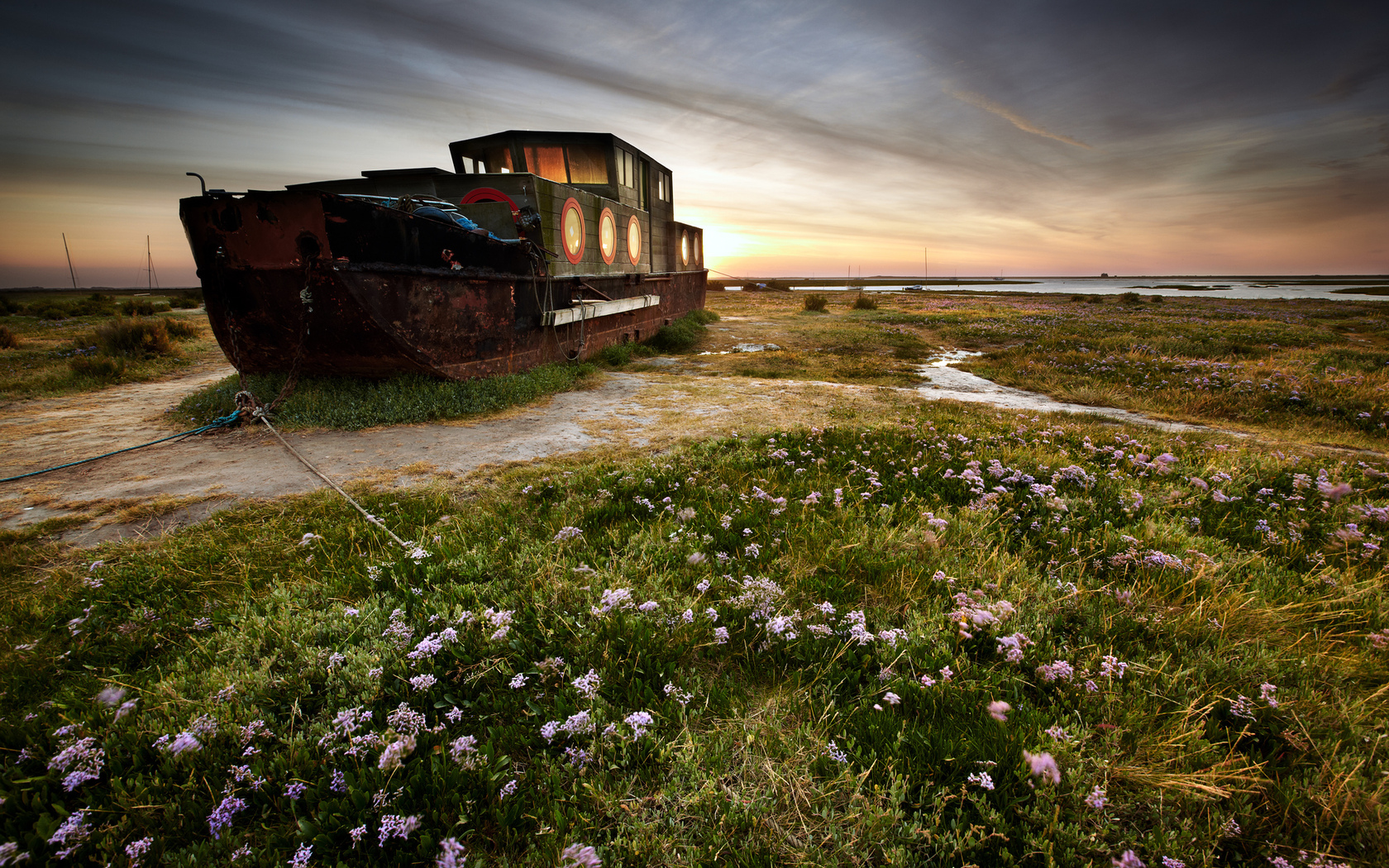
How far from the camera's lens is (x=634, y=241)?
49.0 feet

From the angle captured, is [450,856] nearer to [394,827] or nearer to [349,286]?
[394,827]

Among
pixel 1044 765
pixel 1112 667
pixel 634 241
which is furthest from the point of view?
pixel 634 241

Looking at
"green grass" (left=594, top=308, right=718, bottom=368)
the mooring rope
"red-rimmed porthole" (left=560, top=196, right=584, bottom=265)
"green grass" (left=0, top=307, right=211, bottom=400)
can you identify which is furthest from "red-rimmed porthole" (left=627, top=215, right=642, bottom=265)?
"green grass" (left=0, top=307, right=211, bottom=400)

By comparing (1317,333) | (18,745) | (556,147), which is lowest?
(18,745)

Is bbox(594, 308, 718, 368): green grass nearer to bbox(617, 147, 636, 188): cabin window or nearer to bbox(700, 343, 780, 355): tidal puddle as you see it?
bbox(700, 343, 780, 355): tidal puddle

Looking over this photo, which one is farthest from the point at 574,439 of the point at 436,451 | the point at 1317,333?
the point at 1317,333

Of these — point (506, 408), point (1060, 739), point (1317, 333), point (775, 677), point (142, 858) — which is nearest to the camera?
point (142, 858)

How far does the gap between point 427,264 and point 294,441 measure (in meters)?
3.09

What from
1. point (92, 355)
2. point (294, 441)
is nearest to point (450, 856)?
point (294, 441)

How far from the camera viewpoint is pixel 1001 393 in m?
10.6

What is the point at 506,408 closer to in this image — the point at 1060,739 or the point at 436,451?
the point at 436,451

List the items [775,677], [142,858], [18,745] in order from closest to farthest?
1. [142,858]
2. [18,745]
3. [775,677]

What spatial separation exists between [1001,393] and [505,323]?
31.9 feet

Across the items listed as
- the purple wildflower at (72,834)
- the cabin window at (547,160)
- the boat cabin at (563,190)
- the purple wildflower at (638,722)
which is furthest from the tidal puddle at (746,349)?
the purple wildflower at (72,834)
